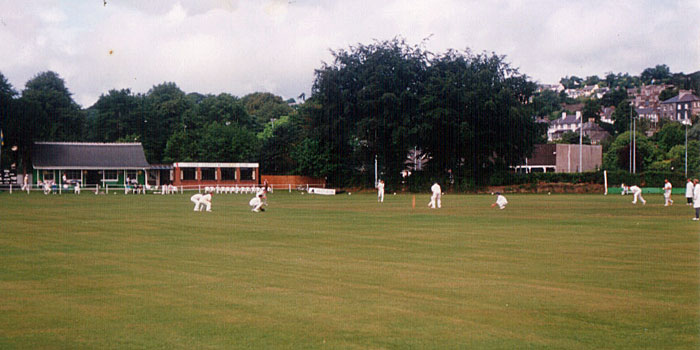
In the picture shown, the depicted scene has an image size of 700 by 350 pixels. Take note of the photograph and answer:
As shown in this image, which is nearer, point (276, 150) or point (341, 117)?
point (341, 117)

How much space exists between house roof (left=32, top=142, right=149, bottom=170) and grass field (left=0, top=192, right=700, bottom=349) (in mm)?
63272

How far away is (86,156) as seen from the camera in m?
86.2

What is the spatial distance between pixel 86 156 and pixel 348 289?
80651mm

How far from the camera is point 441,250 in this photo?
Result: 61.9 ft

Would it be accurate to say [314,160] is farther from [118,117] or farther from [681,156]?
[681,156]

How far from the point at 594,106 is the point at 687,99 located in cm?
3792

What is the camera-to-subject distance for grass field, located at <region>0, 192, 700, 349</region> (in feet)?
29.7

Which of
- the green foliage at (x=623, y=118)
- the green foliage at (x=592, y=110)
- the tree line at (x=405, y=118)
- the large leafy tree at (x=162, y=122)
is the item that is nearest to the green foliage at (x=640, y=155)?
the tree line at (x=405, y=118)

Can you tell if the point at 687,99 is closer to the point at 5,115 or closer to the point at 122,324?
the point at 5,115

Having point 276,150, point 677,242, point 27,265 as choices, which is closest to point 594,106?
point 276,150

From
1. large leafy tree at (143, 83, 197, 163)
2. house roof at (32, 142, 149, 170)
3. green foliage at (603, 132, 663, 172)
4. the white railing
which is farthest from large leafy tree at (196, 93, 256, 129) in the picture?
green foliage at (603, 132, 663, 172)

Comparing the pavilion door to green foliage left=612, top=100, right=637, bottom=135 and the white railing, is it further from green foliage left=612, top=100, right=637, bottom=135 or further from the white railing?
green foliage left=612, top=100, right=637, bottom=135

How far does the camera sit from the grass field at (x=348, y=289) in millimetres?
9039

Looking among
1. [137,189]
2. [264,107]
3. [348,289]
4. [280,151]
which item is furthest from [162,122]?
[348,289]
